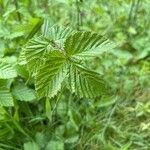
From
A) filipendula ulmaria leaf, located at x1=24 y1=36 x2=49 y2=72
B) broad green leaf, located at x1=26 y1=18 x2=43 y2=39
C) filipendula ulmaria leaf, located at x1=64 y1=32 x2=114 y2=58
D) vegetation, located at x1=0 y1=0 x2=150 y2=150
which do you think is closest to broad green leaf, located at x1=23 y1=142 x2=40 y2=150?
vegetation, located at x1=0 y1=0 x2=150 y2=150

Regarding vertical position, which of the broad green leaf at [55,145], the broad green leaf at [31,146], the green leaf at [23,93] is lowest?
the broad green leaf at [55,145]

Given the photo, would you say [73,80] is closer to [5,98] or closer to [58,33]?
[58,33]

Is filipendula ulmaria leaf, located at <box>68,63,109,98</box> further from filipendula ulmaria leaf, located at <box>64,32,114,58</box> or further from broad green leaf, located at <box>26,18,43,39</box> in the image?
broad green leaf, located at <box>26,18,43,39</box>

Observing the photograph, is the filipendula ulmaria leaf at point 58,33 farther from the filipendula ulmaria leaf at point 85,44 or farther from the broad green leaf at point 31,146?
the broad green leaf at point 31,146

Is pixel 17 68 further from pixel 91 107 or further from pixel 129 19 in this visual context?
pixel 129 19

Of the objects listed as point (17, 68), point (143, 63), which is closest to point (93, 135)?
point (17, 68)

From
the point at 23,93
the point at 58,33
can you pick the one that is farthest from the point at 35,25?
the point at 58,33

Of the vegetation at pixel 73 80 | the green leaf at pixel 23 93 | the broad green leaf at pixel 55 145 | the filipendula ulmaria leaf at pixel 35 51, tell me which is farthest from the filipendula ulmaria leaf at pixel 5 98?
the broad green leaf at pixel 55 145

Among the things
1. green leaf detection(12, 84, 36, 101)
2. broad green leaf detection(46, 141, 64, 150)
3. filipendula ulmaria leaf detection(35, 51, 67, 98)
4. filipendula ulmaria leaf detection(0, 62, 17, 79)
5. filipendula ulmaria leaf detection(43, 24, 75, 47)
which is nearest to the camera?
filipendula ulmaria leaf detection(35, 51, 67, 98)
